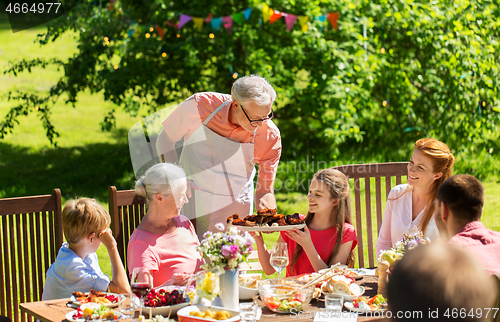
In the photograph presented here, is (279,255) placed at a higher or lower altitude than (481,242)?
lower

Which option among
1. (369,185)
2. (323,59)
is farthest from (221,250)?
(323,59)

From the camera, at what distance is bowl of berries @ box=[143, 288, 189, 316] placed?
2072 mm

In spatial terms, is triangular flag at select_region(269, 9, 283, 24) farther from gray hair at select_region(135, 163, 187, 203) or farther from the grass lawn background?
gray hair at select_region(135, 163, 187, 203)

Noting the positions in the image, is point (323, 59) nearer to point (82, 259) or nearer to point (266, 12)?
point (266, 12)

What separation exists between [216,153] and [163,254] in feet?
2.82

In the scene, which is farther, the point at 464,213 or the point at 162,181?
the point at 162,181

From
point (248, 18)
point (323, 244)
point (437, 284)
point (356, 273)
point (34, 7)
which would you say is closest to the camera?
point (437, 284)

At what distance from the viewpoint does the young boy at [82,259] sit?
251cm

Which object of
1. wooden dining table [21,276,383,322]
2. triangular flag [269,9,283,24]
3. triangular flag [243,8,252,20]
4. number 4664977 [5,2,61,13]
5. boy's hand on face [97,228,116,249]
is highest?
number 4664977 [5,2,61,13]

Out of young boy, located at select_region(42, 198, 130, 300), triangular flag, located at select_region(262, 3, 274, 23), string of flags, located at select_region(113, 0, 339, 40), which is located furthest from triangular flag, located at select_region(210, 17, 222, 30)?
young boy, located at select_region(42, 198, 130, 300)

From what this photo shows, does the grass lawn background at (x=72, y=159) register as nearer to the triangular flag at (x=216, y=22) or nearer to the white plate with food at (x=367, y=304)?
the triangular flag at (x=216, y=22)

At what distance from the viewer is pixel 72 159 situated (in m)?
8.92

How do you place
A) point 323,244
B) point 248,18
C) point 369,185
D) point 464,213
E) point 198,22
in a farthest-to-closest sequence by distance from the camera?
point 248,18
point 198,22
point 369,185
point 323,244
point 464,213

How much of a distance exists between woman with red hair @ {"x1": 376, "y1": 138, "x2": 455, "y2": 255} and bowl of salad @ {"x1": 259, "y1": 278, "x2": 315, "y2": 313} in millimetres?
1048
